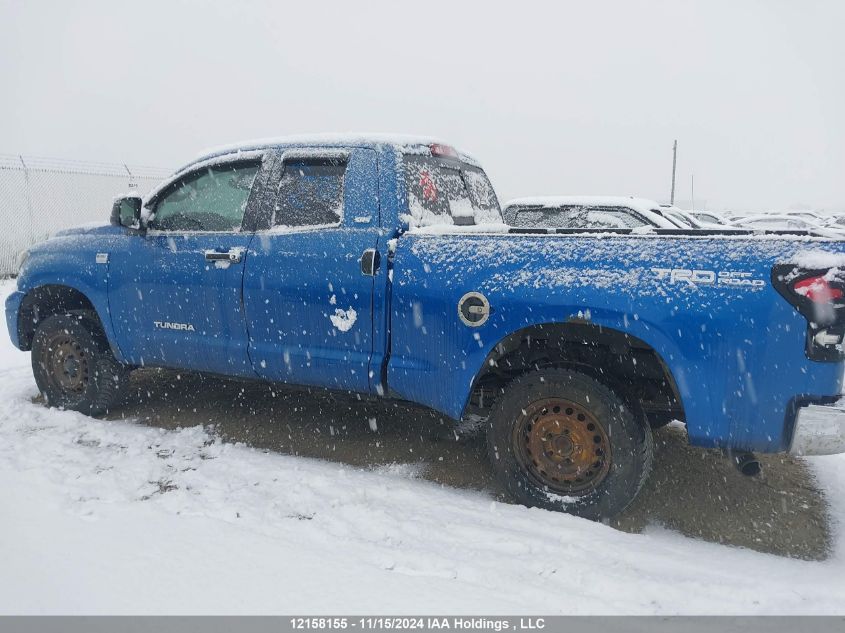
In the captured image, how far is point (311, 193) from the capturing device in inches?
160

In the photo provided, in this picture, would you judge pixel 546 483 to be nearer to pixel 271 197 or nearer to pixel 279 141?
pixel 271 197

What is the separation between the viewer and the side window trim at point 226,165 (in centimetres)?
421

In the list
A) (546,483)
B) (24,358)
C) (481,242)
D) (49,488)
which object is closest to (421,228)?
(481,242)

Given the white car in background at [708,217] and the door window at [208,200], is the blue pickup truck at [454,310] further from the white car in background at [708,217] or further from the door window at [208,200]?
the white car in background at [708,217]

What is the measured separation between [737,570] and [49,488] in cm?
349

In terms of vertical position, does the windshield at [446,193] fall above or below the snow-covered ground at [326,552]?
above

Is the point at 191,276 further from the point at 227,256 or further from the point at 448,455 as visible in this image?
the point at 448,455

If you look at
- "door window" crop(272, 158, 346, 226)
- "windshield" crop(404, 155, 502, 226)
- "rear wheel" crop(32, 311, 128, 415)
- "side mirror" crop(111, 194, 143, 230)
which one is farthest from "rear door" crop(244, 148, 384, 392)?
"rear wheel" crop(32, 311, 128, 415)

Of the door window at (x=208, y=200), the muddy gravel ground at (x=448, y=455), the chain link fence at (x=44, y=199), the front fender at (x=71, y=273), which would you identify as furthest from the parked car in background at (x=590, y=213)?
the chain link fence at (x=44, y=199)

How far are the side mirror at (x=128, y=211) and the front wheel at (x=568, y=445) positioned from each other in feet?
9.52

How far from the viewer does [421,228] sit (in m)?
3.75

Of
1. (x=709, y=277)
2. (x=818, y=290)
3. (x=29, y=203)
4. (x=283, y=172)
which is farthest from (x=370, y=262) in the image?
(x=29, y=203)

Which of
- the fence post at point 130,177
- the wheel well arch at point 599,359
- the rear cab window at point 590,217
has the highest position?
the fence post at point 130,177
